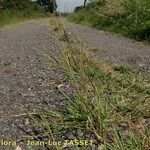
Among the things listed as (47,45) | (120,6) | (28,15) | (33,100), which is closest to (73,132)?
(33,100)

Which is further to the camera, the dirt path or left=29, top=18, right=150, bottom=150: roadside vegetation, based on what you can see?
the dirt path

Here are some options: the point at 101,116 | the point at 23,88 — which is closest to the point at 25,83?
the point at 23,88

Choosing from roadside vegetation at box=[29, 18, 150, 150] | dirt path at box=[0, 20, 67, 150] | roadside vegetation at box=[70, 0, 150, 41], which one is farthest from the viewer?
roadside vegetation at box=[70, 0, 150, 41]

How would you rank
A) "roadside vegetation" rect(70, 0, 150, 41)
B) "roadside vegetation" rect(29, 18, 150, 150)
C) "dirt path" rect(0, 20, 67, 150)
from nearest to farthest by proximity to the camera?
"roadside vegetation" rect(29, 18, 150, 150)
"dirt path" rect(0, 20, 67, 150)
"roadside vegetation" rect(70, 0, 150, 41)

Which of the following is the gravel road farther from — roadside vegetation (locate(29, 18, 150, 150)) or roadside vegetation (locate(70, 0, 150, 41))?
roadside vegetation (locate(70, 0, 150, 41))

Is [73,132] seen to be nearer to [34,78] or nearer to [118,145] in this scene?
[118,145]

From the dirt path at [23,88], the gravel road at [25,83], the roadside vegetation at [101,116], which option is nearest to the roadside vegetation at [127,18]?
the gravel road at [25,83]

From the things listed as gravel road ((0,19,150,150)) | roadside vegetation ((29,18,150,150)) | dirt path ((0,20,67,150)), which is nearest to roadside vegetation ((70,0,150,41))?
gravel road ((0,19,150,150))

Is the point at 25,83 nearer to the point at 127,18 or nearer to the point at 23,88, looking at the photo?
the point at 23,88

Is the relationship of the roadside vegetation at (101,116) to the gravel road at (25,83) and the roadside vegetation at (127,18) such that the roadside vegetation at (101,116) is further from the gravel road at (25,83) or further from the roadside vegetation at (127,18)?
the roadside vegetation at (127,18)

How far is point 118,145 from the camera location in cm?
320

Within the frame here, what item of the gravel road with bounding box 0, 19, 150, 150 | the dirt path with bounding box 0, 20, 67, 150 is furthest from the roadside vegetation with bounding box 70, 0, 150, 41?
the dirt path with bounding box 0, 20, 67, 150

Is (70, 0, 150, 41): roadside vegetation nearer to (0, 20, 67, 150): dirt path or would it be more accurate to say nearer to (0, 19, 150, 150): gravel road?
(0, 19, 150, 150): gravel road

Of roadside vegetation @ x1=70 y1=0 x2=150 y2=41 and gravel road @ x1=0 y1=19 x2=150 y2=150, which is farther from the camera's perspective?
roadside vegetation @ x1=70 y1=0 x2=150 y2=41
